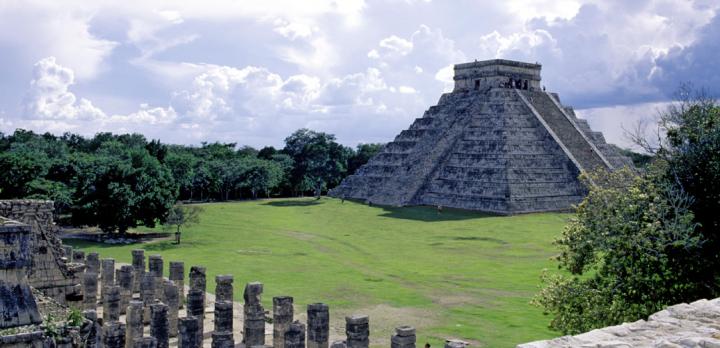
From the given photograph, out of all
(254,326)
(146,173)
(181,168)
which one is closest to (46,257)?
(254,326)

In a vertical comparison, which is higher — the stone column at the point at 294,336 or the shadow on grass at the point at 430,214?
the shadow on grass at the point at 430,214

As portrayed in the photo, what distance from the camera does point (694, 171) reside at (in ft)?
45.2

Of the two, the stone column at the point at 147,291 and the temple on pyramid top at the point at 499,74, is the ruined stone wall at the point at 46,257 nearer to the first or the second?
the stone column at the point at 147,291

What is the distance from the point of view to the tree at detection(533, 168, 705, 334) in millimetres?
12719

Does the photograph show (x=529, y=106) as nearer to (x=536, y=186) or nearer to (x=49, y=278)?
(x=536, y=186)

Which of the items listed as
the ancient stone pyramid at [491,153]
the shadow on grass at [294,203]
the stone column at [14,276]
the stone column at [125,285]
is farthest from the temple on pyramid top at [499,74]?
the stone column at [14,276]

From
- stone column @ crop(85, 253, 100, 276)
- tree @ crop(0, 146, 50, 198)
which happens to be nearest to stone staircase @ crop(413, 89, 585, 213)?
tree @ crop(0, 146, 50, 198)

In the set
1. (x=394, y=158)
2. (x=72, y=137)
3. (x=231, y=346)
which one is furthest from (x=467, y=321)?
(x=72, y=137)

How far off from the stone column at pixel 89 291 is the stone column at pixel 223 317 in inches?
206

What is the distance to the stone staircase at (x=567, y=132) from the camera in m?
50.8

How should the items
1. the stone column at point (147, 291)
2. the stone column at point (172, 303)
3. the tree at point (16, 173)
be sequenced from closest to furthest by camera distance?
the stone column at point (172, 303)
the stone column at point (147, 291)
the tree at point (16, 173)

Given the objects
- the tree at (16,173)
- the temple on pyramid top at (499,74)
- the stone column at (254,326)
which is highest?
the temple on pyramid top at (499,74)

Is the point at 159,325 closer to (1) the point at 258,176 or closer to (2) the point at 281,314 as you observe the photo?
(2) the point at 281,314

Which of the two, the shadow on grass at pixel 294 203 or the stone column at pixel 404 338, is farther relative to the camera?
the shadow on grass at pixel 294 203
